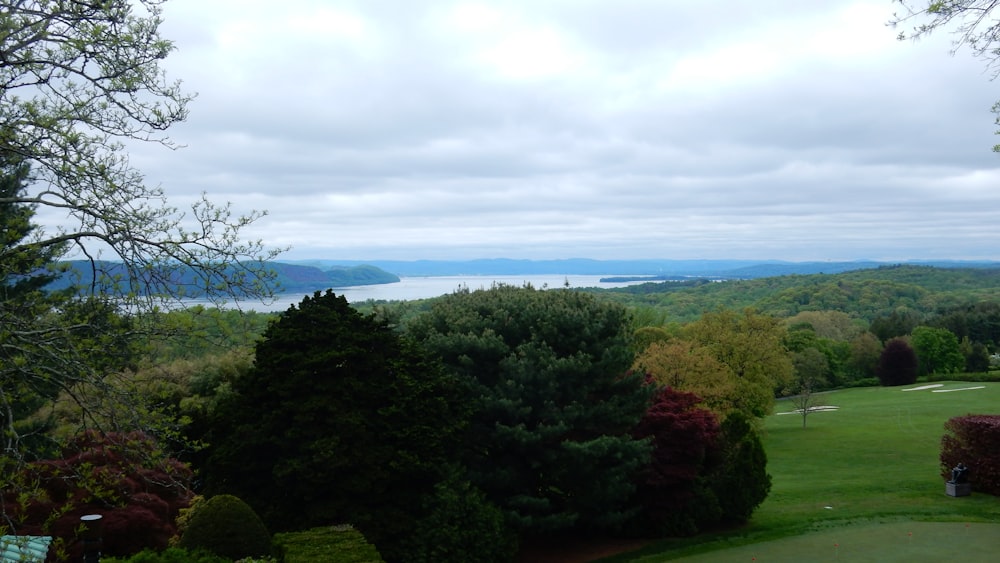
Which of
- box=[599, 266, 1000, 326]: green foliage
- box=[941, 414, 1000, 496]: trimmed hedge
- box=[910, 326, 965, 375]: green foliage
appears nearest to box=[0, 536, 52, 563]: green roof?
box=[941, 414, 1000, 496]: trimmed hedge

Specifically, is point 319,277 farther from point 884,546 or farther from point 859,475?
point 884,546

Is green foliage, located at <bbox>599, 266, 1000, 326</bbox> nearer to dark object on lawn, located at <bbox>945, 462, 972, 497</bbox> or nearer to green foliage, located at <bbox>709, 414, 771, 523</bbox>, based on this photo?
dark object on lawn, located at <bbox>945, 462, 972, 497</bbox>

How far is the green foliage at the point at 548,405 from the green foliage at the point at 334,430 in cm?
130

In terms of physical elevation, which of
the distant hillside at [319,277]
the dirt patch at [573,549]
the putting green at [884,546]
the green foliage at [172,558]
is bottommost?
the dirt patch at [573,549]

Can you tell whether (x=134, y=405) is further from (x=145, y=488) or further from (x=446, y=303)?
(x=446, y=303)

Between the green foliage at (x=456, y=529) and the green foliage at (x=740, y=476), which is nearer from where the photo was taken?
the green foliage at (x=456, y=529)

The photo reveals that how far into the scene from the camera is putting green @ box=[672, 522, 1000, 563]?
14320mm

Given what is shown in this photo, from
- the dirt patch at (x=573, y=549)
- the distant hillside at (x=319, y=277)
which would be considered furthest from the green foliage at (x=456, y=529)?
the distant hillside at (x=319, y=277)

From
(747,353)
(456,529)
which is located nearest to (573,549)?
(456,529)

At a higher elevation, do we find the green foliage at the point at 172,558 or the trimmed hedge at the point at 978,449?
the green foliage at the point at 172,558

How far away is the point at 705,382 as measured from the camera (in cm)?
3053

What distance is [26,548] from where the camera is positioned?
21.0 ft

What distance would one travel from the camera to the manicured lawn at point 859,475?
57.9ft

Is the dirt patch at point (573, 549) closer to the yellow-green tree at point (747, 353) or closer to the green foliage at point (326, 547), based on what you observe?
the green foliage at point (326, 547)
